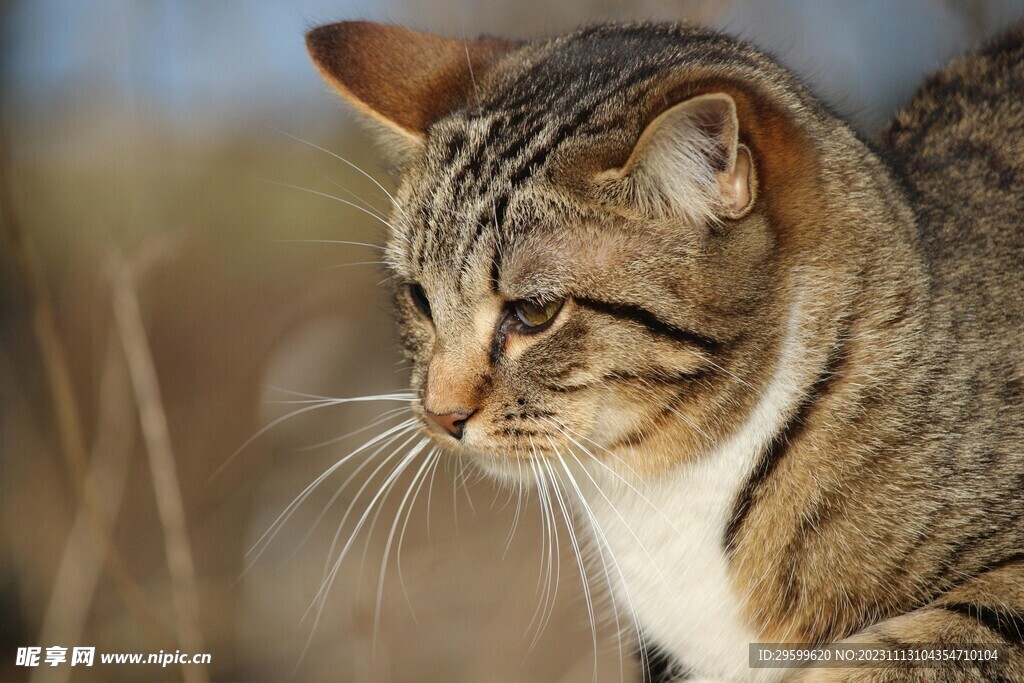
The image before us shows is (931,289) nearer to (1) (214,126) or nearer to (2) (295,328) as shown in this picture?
(2) (295,328)

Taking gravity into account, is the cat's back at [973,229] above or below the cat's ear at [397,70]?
below

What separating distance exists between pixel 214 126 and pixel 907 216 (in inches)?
162

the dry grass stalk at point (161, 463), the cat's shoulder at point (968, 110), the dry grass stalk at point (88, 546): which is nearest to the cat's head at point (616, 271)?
the cat's shoulder at point (968, 110)

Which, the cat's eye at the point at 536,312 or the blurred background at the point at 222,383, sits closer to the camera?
the cat's eye at the point at 536,312

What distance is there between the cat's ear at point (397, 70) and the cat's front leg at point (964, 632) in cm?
151

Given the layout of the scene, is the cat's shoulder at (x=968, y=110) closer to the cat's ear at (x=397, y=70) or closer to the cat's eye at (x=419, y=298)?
the cat's ear at (x=397, y=70)

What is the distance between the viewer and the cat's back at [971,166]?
214 cm

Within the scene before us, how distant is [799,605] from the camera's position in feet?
6.51

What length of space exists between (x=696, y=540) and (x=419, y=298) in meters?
0.84

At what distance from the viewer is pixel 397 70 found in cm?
247

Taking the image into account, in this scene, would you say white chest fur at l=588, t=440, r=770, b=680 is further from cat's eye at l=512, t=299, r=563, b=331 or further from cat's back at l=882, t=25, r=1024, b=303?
cat's back at l=882, t=25, r=1024, b=303

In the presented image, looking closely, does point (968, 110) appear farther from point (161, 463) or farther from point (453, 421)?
point (161, 463)

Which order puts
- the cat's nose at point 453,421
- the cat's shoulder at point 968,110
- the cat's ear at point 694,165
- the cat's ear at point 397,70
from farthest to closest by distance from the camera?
1. the cat's shoulder at point 968,110
2. the cat's ear at point 397,70
3. the cat's nose at point 453,421
4. the cat's ear at point 694,165

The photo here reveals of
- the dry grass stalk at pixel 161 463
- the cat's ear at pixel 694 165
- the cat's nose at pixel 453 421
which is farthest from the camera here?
the dry grass stalk at pixel 161 463
